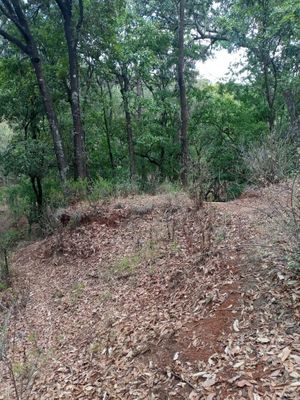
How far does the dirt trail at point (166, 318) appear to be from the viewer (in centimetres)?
290

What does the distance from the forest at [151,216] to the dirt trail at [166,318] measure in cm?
2

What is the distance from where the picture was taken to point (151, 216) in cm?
745

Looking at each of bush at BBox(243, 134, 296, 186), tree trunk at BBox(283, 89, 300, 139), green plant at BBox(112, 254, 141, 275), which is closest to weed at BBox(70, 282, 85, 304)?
green plant at BBox(112, 254, 141, 275)

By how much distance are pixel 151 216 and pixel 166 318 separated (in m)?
3.65

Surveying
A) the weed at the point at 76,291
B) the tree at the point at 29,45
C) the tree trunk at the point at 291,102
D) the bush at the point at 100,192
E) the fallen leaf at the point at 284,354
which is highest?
the tree at the point at 29,45

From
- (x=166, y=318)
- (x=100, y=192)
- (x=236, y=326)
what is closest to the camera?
(x=236, y=326)

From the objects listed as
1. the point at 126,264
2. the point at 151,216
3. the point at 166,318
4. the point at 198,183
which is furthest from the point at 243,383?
the point at 151,216

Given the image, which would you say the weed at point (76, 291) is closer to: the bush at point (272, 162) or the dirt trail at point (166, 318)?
the dirt trail at point (166, 318)

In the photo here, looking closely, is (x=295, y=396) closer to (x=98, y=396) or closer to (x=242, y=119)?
(x=98, y=396)

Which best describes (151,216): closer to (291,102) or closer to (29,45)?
(29,45)

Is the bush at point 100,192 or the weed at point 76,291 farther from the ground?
the bush at point 100,192

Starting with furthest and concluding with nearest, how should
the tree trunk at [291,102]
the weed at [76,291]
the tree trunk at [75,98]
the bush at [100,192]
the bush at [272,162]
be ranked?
the tree trunk at [291,102]
the tree trunk at [75,98]
the bush at [100,192]
the bush at [272,162]
the weed at [76,291]

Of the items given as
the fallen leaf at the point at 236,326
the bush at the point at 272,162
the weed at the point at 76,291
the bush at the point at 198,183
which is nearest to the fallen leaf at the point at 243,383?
the fallen leaf at the point at 236,326

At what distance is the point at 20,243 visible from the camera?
10430mm
